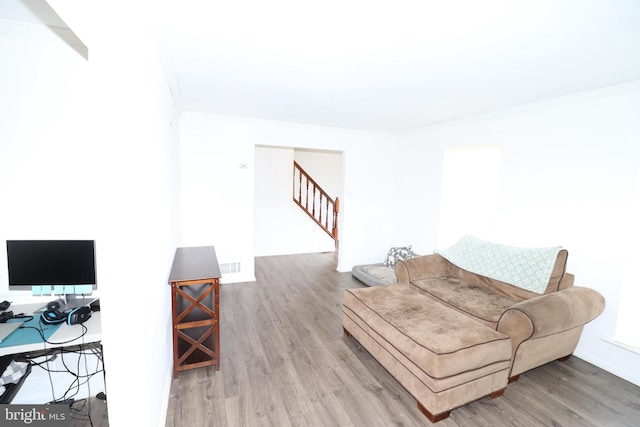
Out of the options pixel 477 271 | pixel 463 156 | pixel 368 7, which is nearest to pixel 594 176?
pixel 477 271

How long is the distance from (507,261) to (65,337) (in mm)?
3588

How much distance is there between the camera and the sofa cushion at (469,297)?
243 cm

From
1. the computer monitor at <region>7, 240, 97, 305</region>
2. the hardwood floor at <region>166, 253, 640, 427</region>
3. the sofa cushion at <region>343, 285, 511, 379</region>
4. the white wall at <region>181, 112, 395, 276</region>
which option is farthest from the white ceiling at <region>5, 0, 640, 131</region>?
the hardwood floor at <region>166, 253, 640, 427</region>

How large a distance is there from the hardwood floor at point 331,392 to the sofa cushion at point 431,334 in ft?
1.12

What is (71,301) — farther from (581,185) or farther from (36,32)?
(581,185)

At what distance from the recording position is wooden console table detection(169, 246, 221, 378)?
2.16 m

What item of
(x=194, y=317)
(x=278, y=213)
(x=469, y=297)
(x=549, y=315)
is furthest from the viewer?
(x=278, y=213)

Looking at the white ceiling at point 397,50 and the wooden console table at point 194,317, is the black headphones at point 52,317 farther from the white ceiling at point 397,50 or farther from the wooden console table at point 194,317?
the white ceiling at point 397,50

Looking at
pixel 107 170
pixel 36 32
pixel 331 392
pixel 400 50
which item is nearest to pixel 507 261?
pixel 331 392

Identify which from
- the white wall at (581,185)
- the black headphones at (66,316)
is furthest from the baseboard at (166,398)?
the white wall at (581,185)

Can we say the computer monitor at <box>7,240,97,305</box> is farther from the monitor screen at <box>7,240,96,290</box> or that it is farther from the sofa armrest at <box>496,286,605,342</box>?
the sofa armrest at <box>496,286,605,342</box>

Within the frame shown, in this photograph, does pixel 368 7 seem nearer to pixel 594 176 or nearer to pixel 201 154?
pixel 594 176

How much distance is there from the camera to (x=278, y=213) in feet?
19.1

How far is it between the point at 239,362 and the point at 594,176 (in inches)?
140
